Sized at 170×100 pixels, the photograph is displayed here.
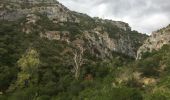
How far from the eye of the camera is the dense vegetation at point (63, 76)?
238ft

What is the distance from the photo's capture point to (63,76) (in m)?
120

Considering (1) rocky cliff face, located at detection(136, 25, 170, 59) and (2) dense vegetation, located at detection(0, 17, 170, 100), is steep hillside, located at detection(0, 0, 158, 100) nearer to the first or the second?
(2) dense vegetation, located at detection(0, 17, 170, 100)

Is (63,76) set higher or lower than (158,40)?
lower

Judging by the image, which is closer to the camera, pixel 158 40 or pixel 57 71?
pixel 57 71

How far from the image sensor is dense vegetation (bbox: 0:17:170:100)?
7262cm

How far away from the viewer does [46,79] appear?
11581 centimetres

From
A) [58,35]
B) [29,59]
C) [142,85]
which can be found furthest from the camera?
[58,35]

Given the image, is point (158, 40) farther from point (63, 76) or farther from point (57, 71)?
point (63, 76)

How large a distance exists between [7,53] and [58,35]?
59.0m

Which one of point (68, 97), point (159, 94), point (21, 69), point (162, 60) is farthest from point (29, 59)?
point (159, 94)

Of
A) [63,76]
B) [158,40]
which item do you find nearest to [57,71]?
[63,76]

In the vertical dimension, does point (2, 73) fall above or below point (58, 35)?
below

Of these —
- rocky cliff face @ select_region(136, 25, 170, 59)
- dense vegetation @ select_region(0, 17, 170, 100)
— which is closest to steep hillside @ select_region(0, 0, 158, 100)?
dense vegetation @ select_region(0, 17, 170, 100)

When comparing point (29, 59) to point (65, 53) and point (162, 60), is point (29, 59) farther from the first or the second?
point (65, 53)
